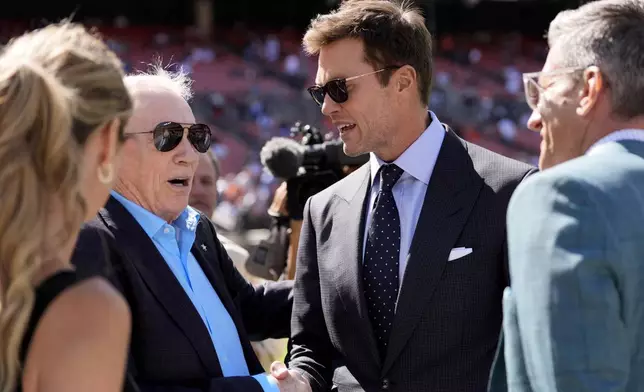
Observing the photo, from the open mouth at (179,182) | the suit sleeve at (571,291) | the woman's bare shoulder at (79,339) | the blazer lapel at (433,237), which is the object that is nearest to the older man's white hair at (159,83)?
the open mouth at (179,182)

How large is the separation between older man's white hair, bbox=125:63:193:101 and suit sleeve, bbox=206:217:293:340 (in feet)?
1.57

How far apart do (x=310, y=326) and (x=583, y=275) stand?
1423 mm

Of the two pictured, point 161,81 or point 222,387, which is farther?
point 161,81

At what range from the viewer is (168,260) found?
9.02 ft

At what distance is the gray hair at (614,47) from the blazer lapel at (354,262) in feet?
3.49

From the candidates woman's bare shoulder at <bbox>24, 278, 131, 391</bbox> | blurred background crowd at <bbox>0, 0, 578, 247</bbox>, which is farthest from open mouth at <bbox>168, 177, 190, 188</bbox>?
blurred background crowd at <bbox>0, 0, 578, 247</bbox>

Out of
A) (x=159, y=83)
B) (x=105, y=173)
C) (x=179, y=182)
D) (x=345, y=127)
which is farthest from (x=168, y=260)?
(x=105, y=173)

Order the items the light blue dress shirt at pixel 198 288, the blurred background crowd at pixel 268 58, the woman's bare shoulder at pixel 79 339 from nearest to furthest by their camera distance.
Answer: the woman's bare shoulder at pixel 79 339 < the light blue dress shirt at pixel 198 288 < the blurred background crowd at pixel 268 58

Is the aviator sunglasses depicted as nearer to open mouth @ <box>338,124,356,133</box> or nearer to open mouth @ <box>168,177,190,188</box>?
open mouth @ <box>338,124,356,133</box>

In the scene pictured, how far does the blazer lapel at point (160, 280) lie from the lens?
262 centimetres

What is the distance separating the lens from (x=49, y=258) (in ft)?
5.54

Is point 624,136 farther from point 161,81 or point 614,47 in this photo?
point 161,81

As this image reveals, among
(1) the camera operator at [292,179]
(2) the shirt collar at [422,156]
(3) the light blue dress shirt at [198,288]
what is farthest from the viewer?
(1) the camera operator at [292,179]

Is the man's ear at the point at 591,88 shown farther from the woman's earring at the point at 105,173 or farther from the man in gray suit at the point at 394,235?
the woman's earring at the point at 105,173
